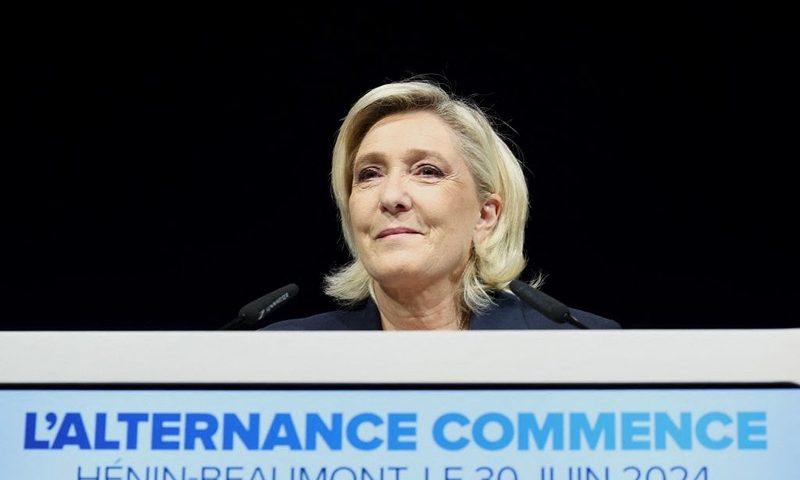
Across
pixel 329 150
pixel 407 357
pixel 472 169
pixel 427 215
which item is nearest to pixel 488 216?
pixel 472 169

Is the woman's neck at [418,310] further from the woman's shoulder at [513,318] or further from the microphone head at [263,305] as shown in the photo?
the microphone head at [263,305]

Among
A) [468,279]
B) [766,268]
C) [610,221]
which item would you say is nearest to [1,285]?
[468,279]

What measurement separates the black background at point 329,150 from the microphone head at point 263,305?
4.28 ft

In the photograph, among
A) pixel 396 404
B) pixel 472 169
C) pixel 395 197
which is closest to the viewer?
pixel 396 404

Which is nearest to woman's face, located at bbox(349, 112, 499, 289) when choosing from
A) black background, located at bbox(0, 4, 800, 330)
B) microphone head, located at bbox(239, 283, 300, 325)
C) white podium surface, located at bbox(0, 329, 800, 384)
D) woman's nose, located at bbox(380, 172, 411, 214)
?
woman's nose, located at bbox(380, 172, 411, 214)

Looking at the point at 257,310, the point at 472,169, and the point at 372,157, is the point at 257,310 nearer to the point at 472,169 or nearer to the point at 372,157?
the point at 372,157

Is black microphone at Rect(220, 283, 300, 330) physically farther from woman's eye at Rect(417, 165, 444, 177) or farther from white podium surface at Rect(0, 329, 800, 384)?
woman's eye at Rect(417, 165, 444, 177)

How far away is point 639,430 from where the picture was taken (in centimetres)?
55

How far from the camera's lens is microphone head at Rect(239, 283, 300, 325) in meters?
1.04

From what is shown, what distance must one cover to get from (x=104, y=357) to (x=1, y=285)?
223cm

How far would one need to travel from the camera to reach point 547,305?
1043mm

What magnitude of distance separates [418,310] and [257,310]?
72 centimetres

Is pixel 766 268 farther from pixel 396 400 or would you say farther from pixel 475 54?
pixel 396 400

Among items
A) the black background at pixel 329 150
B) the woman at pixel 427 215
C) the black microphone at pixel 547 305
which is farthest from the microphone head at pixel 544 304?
the black background at pixel 329 150
